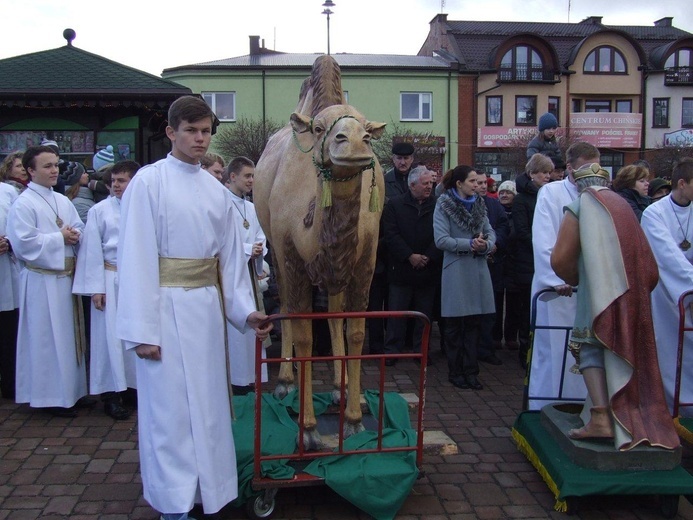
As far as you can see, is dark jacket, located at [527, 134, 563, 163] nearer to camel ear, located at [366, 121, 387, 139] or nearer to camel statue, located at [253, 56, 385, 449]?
camel statue, located at [253, 56, 385, 449]

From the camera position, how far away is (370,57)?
3672 cm

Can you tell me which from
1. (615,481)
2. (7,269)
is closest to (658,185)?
(615,481)

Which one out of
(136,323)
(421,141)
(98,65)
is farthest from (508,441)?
(421,141)

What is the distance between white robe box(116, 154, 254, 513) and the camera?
143 inches

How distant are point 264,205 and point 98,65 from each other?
24.8 ft

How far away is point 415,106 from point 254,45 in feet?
33.2

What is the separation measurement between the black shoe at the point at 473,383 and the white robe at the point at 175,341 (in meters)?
3.46

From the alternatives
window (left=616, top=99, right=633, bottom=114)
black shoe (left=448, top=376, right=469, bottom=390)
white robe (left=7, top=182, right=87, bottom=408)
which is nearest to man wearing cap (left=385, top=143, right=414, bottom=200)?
black shoe (left=448, top=376, right=469, bottom=390)

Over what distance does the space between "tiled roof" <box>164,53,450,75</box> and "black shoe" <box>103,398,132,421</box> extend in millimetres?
27866

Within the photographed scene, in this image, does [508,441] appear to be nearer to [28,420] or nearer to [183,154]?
[183,154]

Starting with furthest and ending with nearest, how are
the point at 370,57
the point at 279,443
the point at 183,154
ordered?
the point at 370,57 < the point at 279,443 < the point at 183,154

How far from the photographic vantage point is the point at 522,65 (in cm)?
3553

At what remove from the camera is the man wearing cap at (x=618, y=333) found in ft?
13.4

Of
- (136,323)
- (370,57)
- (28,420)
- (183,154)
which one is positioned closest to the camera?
(136,323)
